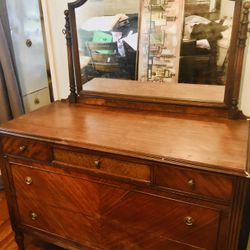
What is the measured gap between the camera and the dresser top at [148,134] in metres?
0.97

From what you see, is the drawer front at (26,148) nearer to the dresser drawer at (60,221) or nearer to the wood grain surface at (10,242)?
the dresser drawer at (60,221)

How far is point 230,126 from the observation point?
1.22 m

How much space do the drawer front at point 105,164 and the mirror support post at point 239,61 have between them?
1.82 feet

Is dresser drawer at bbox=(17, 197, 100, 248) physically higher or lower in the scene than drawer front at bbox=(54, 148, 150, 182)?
lower

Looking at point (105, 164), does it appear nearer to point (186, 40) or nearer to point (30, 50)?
point (186, 40)

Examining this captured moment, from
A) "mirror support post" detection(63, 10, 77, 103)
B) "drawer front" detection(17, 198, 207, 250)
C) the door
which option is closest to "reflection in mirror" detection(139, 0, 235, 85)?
"mirror support post" detection(63, 10, 77, 103)

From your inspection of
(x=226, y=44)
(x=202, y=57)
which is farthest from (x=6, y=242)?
(x=226, y=44)

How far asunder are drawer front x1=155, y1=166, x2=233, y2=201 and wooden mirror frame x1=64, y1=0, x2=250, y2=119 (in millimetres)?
462

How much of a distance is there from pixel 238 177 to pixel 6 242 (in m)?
1.54

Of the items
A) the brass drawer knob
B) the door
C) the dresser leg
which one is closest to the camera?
the brass drawer knob

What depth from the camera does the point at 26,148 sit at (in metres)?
1.29

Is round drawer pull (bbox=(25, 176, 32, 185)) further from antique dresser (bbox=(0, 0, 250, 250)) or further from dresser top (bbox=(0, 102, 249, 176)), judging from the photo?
dresser top (bbox=(0, 102, 249, 176))

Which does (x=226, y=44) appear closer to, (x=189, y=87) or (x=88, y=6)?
(x=189, y=87)

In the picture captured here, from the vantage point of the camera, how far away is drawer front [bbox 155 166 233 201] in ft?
3.09
